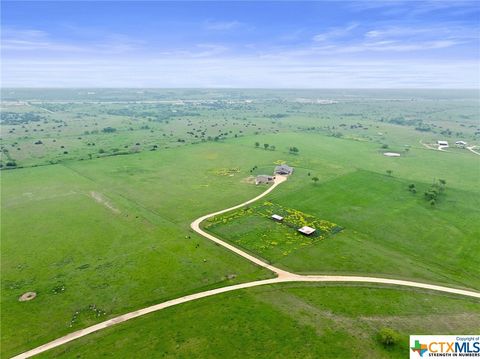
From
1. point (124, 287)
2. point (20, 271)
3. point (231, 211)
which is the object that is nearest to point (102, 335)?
point (124, 287)

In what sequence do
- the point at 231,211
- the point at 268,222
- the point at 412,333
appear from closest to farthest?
1. the point at 412,333
2. the point at 268,222
3. the point at 231,211

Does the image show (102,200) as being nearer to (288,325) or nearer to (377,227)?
(288,325)

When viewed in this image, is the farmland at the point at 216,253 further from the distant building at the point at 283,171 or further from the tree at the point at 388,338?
the distant building at the point at 283,171

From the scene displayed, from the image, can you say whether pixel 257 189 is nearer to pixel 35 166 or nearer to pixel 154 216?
pixel 154 216

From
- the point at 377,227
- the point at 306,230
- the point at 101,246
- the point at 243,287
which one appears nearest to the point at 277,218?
the point at 306,230

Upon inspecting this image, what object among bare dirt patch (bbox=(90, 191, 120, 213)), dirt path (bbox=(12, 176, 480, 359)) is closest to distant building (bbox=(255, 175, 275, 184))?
dirt path (bbox=(12, 176, 480, 359))

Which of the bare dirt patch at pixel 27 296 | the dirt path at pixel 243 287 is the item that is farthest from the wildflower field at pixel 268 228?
the bare dirt patch at pixel 27 296

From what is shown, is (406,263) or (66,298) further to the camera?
(406,263)

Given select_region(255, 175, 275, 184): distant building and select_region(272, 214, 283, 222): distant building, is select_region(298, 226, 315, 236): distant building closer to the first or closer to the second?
select_region(272, 214, 283, 222): distant building
